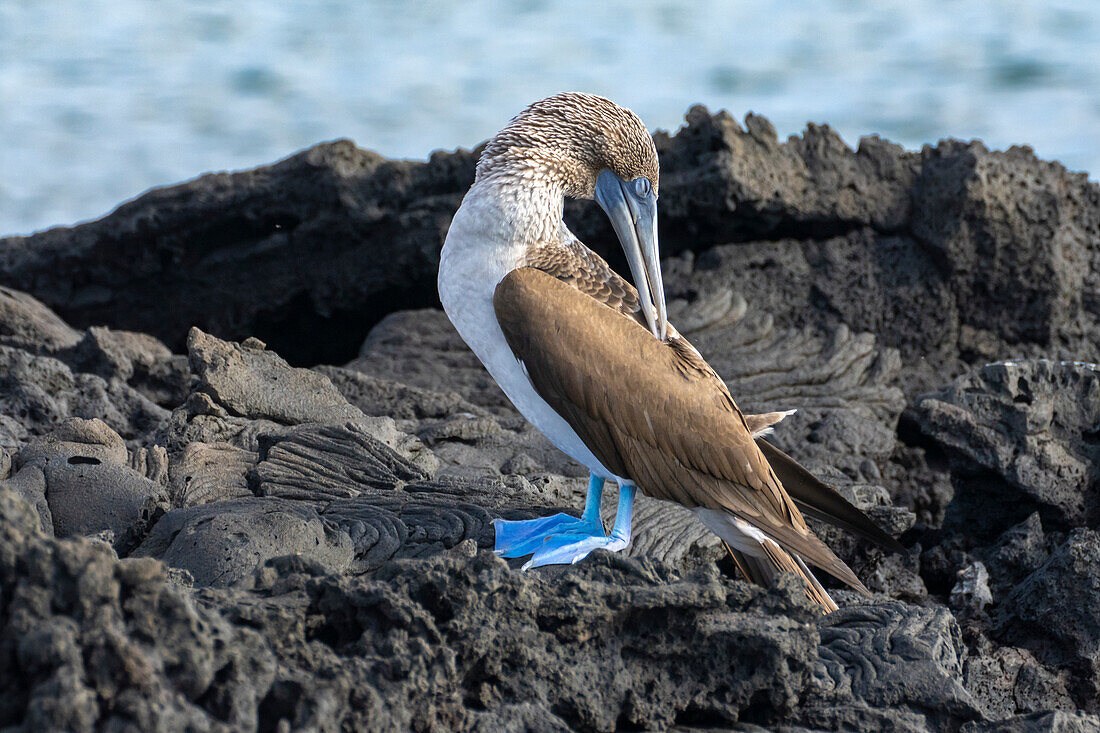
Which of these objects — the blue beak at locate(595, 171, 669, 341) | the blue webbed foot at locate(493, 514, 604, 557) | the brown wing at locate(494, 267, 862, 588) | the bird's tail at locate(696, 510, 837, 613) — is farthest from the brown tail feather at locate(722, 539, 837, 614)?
the blue beak at locate(595, 171, 669, 341)

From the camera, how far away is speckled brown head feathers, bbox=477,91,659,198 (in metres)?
3.77

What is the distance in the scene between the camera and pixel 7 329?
601 cm

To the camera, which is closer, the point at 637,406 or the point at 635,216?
the point at 637,406

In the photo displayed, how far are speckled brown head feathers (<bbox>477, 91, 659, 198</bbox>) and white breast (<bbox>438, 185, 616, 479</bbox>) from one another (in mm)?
178

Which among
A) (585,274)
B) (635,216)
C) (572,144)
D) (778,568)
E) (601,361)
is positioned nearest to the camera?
(601,361)

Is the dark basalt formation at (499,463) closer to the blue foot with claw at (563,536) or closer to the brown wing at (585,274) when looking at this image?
the blue foot with claw at (563,536)

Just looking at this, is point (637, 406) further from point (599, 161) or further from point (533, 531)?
point (599, 161)

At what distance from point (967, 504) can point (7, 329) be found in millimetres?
5533

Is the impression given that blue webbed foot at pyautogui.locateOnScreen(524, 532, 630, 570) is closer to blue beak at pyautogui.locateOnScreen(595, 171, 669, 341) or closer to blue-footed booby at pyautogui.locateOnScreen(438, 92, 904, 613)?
blue-footed booby at pyautogui.locateOnScreen(438, 92, 904, 613)

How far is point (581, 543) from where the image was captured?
11.6 feet

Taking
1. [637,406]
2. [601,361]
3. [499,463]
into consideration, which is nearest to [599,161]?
[601,361]

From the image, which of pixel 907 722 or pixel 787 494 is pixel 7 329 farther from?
pixel 907 722

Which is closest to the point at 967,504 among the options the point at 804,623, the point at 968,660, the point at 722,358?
the point at 968,660

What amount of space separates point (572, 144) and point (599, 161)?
0.13 metres
